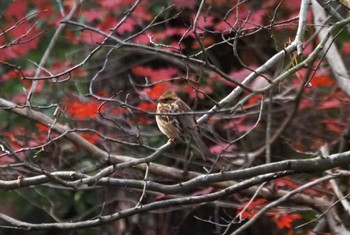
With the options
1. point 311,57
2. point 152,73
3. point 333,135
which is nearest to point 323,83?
point 333,135

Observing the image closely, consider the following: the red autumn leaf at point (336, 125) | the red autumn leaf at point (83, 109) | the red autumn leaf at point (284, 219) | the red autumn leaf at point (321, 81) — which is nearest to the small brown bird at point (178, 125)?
the red autumn leaf at point (83, 109)

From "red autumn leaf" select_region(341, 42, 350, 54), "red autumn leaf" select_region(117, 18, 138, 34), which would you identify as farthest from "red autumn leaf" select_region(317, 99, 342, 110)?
"red autumn leaf" select_region(117, 18, 138, 34)

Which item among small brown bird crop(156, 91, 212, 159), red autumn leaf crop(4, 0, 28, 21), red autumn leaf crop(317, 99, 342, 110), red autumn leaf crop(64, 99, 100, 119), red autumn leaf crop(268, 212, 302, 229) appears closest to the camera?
small brown bird crop(156, 91, 212, 159)

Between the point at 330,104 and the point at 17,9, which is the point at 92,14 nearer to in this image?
the point at 17,9

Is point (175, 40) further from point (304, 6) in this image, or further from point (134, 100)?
point (304, 6)

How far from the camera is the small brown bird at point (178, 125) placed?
5.05 metres

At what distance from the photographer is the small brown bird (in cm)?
505

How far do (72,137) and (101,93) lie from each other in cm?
154

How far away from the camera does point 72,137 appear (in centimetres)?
551

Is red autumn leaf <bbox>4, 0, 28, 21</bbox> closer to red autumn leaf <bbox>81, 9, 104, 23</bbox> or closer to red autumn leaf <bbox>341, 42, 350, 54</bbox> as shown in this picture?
red autumn leaf <bbox>81, 9, 104, 23</bbox>

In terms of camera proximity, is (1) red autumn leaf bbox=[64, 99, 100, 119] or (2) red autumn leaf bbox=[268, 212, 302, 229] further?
(1) red autumn leaf bbox=[64, 99, 100, 119]

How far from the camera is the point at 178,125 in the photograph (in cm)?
518

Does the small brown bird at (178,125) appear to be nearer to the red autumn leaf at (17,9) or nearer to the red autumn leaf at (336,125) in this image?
the red autumn leaf at (336,125)

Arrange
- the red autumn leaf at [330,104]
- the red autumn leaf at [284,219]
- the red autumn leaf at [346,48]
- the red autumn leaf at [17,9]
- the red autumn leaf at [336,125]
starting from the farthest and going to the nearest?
the red autumn leaf at [17,9]
the red autumn leaf at [346,48]
the red autumn leaf at [336,125]
the red autumn leaf at [330,104]
the red autumn leaf at [284,219]
